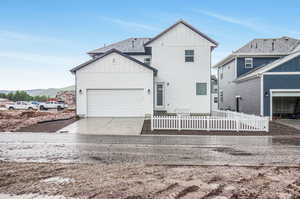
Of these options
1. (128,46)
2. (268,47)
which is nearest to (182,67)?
(128,46)

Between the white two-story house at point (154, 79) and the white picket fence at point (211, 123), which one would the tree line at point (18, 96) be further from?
the white picket fence at point (211, 123)

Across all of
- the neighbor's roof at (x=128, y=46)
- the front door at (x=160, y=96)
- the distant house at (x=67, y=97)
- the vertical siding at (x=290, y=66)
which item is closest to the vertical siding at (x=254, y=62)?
the vertical siding at (x=290, y=66)

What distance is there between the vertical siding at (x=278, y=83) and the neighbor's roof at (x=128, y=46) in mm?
12399

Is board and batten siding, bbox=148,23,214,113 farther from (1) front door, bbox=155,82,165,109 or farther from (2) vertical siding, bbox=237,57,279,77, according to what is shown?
(2) vertical siding, bbox=237,57,279,77

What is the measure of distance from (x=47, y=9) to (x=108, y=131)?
49.1 ft

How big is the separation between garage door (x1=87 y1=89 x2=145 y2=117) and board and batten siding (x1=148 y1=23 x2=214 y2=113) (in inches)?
118

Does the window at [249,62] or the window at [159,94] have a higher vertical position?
the window at [249,62]

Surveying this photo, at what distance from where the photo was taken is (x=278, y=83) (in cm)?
1872

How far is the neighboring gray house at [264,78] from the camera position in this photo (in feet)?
61.3

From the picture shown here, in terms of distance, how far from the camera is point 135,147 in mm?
8516

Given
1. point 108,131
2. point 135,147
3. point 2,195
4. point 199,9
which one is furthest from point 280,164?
point 199,9

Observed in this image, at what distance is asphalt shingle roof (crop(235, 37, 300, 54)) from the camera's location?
938 inches

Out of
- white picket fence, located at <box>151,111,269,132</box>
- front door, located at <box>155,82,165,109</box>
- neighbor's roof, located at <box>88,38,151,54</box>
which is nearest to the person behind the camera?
white picket fence, located at <box>151,111,269,132</box>

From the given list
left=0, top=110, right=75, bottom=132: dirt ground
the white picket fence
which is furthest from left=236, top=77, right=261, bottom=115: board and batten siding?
left=0, top=110, right=75, bottom=132: dirt ground
